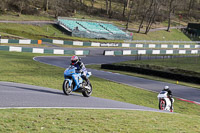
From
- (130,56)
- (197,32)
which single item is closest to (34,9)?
(130,56)

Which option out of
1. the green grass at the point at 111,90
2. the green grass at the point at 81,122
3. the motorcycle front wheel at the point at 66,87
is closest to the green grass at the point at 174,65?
the green grass at the point at 111,90

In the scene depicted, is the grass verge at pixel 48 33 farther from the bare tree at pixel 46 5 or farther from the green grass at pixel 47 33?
the bare tree at pixel 46 5

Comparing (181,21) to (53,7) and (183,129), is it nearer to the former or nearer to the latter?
(53,7)

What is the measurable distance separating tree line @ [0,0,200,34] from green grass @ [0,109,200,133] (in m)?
65.6

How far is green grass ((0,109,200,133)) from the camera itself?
7.29m

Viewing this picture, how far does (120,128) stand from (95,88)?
12576 mm

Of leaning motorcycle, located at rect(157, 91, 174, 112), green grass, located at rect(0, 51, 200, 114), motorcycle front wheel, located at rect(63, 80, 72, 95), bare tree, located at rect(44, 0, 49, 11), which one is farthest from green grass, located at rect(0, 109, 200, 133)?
bare tree, located at rect(44, 0, 49, 11)

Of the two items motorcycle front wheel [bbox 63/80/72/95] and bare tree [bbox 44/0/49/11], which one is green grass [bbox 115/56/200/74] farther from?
bare tree [bbox 44/0/49/11]

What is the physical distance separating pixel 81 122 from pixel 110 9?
9130cm

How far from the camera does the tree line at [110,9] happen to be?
76750 mm

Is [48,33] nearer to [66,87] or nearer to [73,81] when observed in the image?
[73,81]

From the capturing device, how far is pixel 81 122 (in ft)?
26.3

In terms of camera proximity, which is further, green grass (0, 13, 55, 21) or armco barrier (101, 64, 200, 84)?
green grass (0, 13, 55, 21)

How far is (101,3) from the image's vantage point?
110062mm
